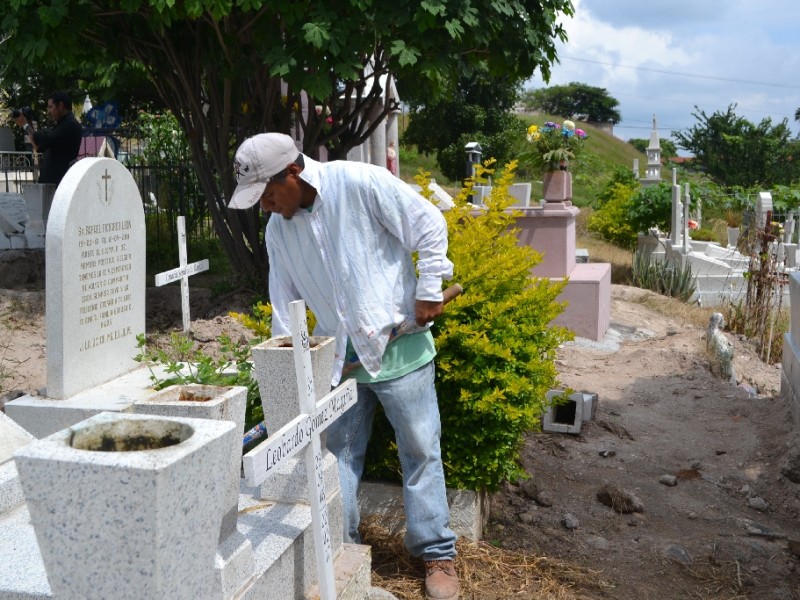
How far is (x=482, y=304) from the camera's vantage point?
13.2 ft

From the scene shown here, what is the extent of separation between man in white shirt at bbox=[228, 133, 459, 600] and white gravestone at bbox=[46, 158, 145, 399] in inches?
71.2

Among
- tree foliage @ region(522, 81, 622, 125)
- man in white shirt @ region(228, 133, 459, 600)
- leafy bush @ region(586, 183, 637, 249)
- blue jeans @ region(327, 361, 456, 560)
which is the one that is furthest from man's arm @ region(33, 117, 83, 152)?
tree foliage @ region(522, 81, 622, 125)

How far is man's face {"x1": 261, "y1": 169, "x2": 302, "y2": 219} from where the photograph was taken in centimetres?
300

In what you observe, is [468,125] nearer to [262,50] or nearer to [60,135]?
[60,135]

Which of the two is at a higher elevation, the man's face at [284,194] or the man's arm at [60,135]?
the man's arm at [60,135]

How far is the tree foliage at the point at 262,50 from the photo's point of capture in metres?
6.91

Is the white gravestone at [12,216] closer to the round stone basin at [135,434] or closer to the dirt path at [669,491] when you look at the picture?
the dirt path at [669,491]

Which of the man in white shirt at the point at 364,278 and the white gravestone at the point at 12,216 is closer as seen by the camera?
the man in white shirt at the point at 364,278

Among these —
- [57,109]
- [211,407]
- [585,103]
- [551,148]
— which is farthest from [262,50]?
[585,103]

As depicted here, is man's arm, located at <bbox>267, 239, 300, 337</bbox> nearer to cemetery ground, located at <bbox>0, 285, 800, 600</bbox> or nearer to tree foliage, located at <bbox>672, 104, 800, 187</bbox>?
cemetery ground, located at <bbox>0, 285, 800, 600</bbox>

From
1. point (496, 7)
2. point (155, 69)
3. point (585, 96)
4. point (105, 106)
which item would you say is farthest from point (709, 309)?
point (585, 96)

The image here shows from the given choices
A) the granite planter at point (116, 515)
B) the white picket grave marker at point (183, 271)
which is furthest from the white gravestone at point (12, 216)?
the granite planter at point (116, 515)

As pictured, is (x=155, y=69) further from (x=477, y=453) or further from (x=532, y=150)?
(x=477, y=453)

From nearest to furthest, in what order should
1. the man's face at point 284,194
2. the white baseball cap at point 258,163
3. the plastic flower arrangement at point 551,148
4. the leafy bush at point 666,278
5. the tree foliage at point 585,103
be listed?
1. the white baseball cap at point 258,163
2. the man's face at point 284,194
3. the plastic flower arrangement at point 551,148
4. the leafy bush at point 666,278
5. the tree foliage at point 585,103
